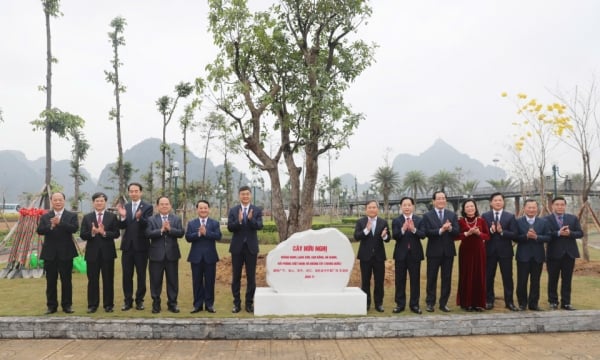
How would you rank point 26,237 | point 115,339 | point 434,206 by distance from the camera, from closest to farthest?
point 115,339 → point 434,206 → point 26,237

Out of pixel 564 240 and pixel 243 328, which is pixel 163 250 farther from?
pixel 564 240

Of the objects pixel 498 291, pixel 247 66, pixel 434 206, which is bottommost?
pixel 498 291

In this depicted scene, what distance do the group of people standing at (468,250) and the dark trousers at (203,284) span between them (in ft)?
5.90

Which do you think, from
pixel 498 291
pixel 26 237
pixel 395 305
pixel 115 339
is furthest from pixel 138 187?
pixel 498 291

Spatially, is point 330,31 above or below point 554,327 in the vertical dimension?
above

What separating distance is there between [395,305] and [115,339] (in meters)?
3.26

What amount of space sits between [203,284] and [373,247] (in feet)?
6.81

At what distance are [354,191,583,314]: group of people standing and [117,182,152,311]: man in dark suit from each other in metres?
2.58

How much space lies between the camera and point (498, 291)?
6.99 m

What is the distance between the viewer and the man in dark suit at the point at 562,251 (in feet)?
18.2

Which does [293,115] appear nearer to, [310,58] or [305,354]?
[310,58]

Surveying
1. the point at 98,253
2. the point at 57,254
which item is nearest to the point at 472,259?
the point at 98,253

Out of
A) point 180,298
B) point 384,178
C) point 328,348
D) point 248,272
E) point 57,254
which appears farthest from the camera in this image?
point 384,178

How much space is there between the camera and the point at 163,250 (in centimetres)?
546
